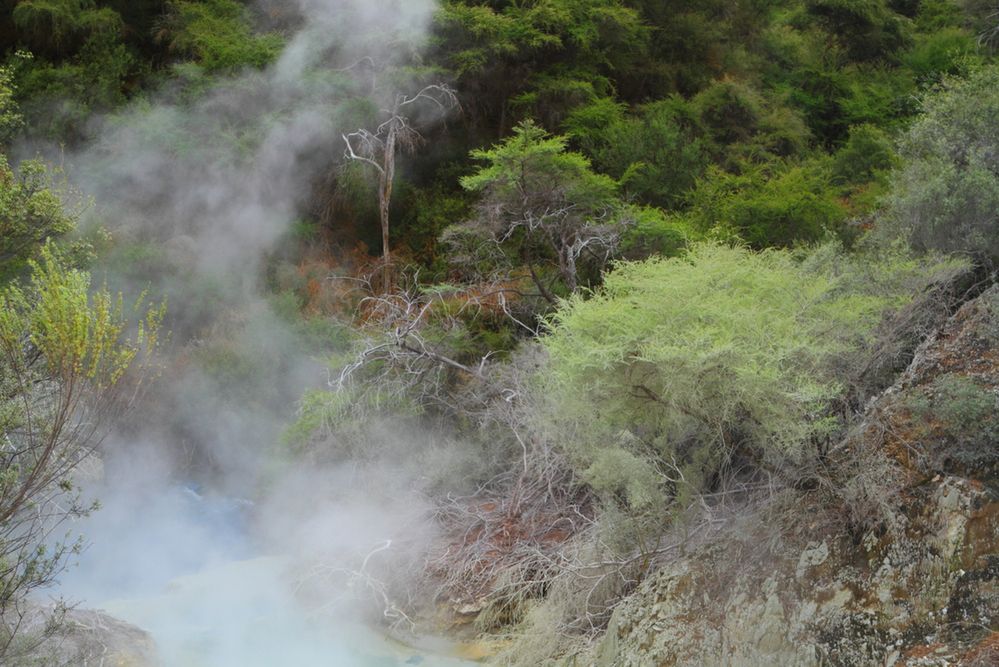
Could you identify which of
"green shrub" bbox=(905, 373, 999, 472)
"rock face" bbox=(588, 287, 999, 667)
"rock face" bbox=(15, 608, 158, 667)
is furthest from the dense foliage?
"rock face" bbox=(15, 608, 158, 667)

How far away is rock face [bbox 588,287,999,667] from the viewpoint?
18.0 ft

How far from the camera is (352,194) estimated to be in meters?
15.6

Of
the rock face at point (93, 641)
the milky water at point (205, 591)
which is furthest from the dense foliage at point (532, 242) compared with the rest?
the milky water at point (205, 591)

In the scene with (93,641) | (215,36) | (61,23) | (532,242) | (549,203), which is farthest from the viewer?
(215,36)

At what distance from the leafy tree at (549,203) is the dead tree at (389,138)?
2721 mm

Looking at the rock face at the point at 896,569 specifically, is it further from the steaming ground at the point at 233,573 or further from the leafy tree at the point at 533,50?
the leafy tree at the point at 533,50

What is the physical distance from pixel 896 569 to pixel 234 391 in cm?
953

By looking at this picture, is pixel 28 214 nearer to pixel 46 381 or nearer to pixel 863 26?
pixel 46 381

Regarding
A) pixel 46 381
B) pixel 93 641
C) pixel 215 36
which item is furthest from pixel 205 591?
pixel 215 36

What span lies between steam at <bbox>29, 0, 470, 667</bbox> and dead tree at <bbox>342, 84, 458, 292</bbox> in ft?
2.03

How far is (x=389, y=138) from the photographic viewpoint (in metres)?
14.0

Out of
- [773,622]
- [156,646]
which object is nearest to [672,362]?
[773,622]

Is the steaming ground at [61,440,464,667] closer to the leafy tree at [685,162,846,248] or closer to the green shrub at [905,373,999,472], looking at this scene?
the green shrub at [905,373,999,472]

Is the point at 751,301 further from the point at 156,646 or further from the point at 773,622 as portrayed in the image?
the point at 156,646
